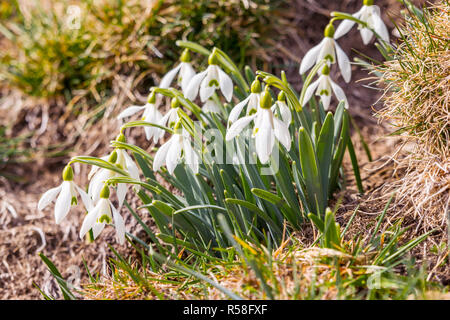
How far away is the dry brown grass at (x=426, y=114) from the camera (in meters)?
1.31

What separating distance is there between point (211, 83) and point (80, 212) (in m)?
0.99

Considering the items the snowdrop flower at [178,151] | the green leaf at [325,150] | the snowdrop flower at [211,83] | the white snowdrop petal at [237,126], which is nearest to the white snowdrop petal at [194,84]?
the snowdrop flower at [211,83]

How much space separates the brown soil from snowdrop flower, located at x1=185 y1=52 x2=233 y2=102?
0.43m

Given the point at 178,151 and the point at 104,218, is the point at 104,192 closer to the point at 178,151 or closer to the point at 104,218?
the point at 104,218

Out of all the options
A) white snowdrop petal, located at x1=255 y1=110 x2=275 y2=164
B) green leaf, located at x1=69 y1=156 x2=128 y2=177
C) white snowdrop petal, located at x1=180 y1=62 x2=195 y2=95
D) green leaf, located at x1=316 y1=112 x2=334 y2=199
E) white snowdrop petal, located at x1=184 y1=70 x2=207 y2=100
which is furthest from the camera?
white snowdrop petal, located at x1=180 y1=62 x2=195 y2=95

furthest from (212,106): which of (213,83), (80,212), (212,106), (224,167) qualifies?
(80,212)

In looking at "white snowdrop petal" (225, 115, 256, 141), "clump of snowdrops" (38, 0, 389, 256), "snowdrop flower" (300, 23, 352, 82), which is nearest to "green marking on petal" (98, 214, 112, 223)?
"clump of snowdrops" (38, 0, 389, 256)

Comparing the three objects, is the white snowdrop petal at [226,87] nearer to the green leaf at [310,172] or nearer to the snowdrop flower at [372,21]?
the green leaf at [310,172]

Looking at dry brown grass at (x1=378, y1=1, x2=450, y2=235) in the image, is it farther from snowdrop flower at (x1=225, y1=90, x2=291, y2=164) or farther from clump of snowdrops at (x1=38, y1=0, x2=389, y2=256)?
snowdrop flower at (x1=225, y1=90, x2=291, y2=164)

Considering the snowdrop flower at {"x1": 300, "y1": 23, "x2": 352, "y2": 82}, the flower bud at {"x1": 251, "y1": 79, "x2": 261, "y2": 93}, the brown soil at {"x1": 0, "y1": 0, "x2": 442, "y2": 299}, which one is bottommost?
the brown soil at {"x1": 0, "y1": 0, "x2": 442, "y2": 299}

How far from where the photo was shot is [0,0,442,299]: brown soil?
1688 mm

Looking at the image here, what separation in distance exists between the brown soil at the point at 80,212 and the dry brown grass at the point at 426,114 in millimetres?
75

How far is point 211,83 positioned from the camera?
1.53m

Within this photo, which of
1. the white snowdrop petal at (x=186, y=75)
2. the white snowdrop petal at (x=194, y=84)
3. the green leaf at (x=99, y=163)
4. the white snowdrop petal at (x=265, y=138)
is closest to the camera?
the white snowdrop petal at (x=265, y=138)
